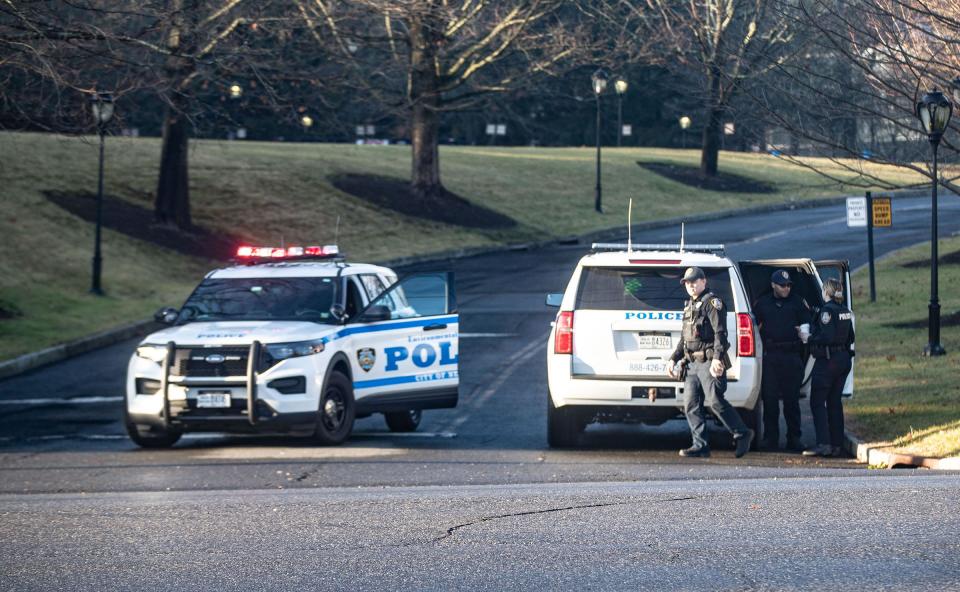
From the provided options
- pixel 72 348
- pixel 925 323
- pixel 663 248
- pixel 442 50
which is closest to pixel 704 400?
pixel 663 248

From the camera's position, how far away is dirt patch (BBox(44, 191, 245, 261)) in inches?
1328

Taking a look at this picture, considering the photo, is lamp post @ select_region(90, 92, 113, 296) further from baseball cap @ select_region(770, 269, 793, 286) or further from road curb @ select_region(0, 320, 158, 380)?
baseball cap @ select_region(770, 269, 793, 286)

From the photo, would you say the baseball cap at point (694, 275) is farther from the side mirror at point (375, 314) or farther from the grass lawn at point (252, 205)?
the grass lawn at point (252, 205)

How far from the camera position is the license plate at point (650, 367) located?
1279 cm

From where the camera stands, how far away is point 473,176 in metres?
53.8

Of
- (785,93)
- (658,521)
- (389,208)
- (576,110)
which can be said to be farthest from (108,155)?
(576,110)

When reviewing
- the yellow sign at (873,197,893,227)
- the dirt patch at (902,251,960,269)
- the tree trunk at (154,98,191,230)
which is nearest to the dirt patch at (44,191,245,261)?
the tree trunk at (154,98,191,230)

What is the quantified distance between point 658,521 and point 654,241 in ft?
109

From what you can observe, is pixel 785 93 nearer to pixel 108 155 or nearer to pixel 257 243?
pixel 257 243

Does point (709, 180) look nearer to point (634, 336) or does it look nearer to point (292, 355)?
point (634, 336)

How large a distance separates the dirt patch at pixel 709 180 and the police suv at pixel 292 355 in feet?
153

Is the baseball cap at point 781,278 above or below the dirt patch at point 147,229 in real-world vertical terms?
below

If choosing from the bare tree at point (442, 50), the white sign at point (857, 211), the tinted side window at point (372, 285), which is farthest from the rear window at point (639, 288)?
the bare tree at point (442, 50)

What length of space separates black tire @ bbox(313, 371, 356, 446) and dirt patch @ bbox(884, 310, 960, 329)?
11.4 meters
